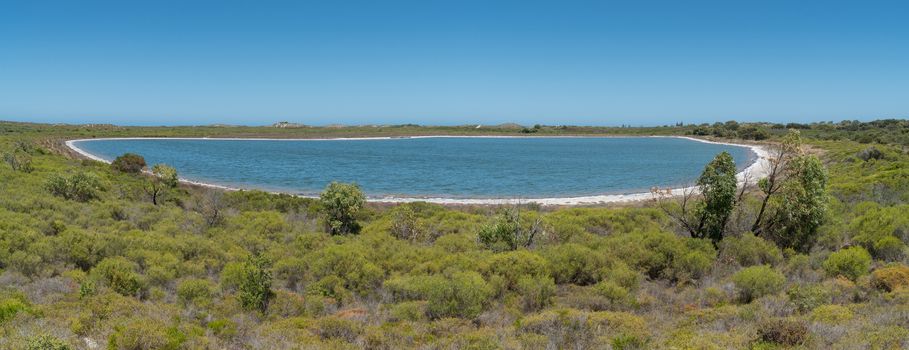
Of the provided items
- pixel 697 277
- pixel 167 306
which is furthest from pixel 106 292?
pixel 697 277

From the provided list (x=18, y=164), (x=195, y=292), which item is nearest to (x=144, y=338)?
(x=195, y=292)

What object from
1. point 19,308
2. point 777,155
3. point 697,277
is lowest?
point 697,277

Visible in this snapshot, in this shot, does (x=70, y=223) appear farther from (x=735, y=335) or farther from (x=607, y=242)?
(x=735, y=335)

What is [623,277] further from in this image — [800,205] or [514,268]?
[800,205]

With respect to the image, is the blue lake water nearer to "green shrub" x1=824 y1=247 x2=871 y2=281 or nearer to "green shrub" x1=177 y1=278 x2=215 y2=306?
"green shrub" x1=824 y1=247 x2=871 y2=281

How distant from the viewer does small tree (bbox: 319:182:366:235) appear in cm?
2486

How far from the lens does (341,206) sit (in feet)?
82.0

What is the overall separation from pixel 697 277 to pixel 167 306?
1443cm

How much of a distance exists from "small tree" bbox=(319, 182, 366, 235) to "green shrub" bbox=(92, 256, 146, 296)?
431 inches

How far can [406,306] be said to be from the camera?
1212 cm

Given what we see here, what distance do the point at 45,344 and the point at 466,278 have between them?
8.42 meters

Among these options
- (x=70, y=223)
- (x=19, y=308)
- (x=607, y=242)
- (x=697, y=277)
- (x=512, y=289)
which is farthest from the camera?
(x=70, y=223)

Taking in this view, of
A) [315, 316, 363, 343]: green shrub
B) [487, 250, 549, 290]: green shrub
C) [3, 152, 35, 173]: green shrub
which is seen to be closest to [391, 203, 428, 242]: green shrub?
[487, 250, 549, 290]: green shrub

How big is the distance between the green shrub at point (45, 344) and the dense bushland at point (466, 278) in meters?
0.03
